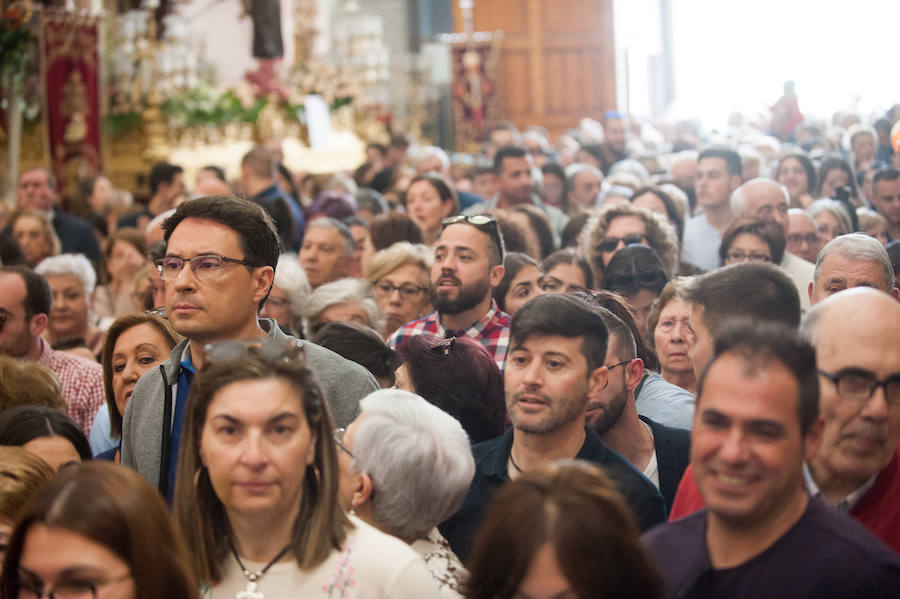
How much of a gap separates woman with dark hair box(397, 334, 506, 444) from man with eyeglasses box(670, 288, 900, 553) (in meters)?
1.12

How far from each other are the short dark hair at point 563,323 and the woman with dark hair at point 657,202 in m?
4.55

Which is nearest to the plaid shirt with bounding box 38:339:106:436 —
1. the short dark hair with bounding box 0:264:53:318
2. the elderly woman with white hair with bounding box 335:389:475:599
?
the short dark hair with bounding box 0:264:53:318

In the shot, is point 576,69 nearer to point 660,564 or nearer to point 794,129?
point 794,129

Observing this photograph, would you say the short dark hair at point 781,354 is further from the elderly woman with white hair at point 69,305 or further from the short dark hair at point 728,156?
the short dark hair at point 728,156

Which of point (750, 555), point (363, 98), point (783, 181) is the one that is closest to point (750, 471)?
point (750, 555)

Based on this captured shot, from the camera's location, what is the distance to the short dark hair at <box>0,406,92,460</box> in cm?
386

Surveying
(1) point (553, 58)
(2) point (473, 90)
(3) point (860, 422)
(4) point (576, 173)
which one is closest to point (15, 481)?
(3) point (860, 422)

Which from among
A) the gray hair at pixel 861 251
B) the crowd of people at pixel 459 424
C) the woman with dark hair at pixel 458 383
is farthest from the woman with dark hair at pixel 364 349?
the gray hair at pixel 861 251

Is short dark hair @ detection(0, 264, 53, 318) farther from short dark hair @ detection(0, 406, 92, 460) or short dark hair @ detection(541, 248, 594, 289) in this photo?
short dark hair @ detection(541, 248, 594, 289)

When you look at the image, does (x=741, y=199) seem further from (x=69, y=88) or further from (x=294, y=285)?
(x=69, y=88)

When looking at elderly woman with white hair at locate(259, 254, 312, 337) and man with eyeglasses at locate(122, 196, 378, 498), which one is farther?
elderly woman with white hair at locate(259, 254, 312, 337)

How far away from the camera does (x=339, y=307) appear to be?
5.76 meters

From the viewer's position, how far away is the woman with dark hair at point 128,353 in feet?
14.5

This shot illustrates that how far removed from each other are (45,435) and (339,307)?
6.78ft
